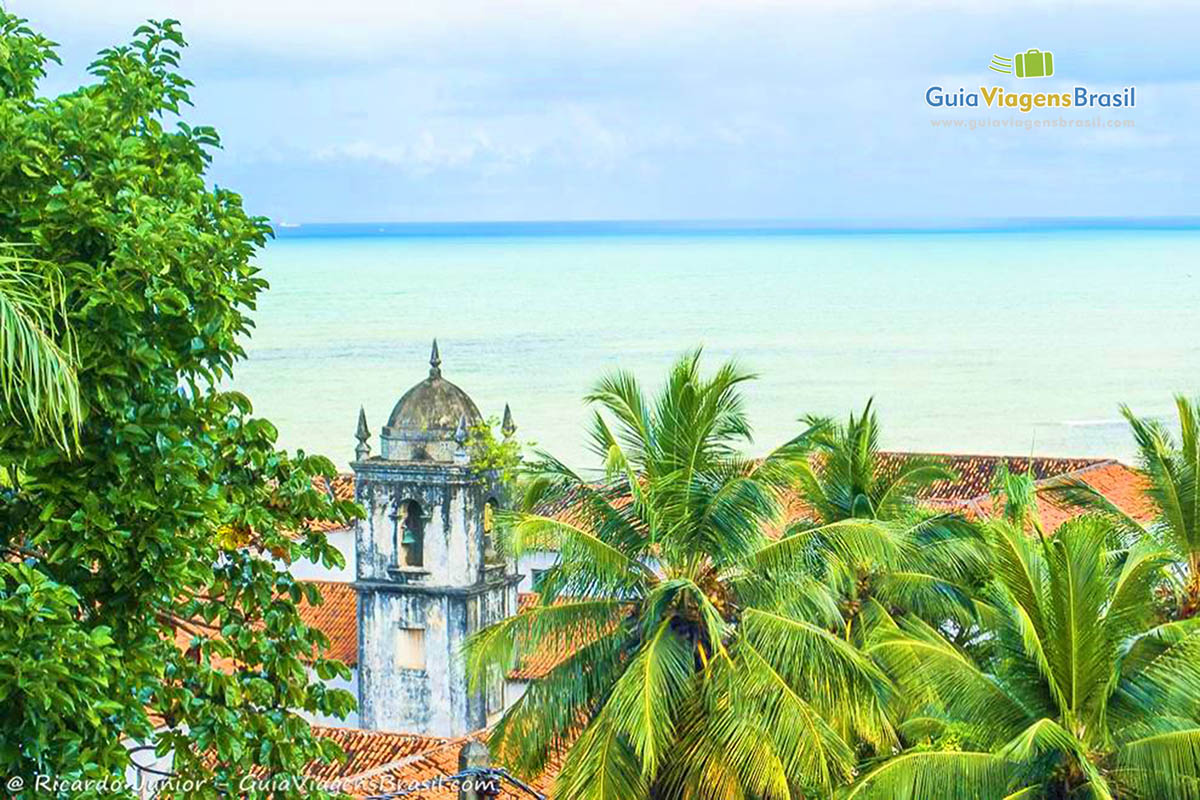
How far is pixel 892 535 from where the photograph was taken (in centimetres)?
1454

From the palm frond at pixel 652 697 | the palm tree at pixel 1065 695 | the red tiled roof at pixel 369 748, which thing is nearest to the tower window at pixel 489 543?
the red tiled roof at pixel 369 748

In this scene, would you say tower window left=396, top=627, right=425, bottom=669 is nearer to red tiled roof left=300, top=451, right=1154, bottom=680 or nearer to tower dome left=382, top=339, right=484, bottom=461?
red tiled roof left=300, top=451, right=1154, bottom=680

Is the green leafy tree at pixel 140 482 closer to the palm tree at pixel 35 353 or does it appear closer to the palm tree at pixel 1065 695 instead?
the palm tree at pixel 35 353

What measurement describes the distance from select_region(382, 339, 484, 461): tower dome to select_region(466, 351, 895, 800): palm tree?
10.2m

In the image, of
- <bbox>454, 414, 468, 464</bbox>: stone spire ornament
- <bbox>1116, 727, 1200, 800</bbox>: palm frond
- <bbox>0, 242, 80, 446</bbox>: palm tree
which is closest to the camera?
<bbox>0, 242, 80, 446</bbox>: palm tree

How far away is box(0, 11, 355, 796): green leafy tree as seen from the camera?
798 cm

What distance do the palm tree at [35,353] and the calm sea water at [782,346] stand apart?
31038mm

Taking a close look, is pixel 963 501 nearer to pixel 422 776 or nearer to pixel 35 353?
pixel 422 776

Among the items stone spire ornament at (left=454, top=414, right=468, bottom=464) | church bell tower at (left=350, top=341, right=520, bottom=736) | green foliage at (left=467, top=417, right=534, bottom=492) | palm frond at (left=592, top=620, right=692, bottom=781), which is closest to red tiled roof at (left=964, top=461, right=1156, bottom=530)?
green foliage at (left=467, top=417, right=534, bottom=492)

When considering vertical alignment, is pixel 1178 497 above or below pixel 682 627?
above

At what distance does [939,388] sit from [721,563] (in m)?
73.9

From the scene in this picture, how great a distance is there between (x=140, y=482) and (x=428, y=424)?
17.1 m

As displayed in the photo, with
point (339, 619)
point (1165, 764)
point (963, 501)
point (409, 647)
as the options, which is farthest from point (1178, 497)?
point (963, 501)

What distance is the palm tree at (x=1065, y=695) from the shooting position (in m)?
11.0
